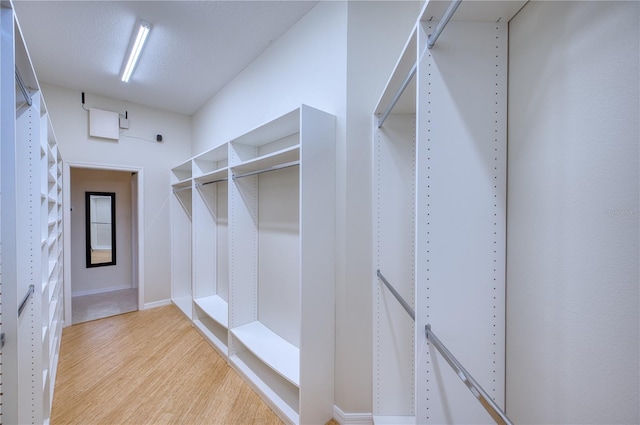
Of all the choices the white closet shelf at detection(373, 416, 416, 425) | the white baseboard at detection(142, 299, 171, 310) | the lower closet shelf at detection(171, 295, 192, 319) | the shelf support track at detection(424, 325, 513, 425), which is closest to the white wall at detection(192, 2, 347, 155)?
the shelf support track at detection(424, 325, 513, 425)

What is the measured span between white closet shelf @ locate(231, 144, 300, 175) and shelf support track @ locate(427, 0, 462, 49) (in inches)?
38.2

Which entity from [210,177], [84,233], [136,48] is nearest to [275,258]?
[210,177]

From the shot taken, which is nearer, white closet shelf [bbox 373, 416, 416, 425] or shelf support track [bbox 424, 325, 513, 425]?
shelf support track [bbox 424, 325, 513, 425]

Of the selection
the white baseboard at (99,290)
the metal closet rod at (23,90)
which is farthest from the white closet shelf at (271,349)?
the white baseboard at (99,290)

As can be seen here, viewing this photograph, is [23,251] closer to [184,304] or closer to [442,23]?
[442,23]

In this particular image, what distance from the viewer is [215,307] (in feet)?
9.55

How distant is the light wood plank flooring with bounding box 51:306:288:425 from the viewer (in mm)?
1790

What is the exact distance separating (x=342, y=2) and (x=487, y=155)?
1.58 m

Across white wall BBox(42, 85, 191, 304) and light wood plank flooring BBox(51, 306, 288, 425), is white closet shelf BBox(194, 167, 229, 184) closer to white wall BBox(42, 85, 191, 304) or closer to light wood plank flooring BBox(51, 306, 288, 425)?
white wall BBox(42, 85, 191, 304)

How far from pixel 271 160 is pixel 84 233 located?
4503 millimetres

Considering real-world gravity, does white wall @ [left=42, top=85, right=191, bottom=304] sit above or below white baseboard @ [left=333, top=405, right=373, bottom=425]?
above

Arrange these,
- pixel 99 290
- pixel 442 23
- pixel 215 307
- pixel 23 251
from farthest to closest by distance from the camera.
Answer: pixel 99 290, pixel 215 307, pixel 23 251, pixel 442 23

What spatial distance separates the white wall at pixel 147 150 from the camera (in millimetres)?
3205

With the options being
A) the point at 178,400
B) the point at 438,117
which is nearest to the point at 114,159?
the point at 178,400
